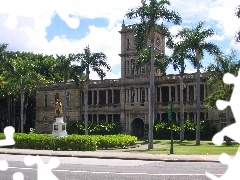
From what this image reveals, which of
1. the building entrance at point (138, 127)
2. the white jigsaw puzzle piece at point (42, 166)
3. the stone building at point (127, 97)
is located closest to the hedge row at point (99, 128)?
the building entrance at point (138, 127)

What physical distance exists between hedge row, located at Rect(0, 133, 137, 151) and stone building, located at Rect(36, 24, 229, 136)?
18.4 m

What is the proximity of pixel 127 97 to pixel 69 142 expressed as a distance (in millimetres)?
26449

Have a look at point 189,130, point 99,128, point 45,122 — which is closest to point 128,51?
point 99,128

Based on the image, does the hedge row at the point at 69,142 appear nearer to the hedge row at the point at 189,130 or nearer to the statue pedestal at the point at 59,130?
the statue pedestal at the point at 59,130

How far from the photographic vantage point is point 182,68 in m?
39.1

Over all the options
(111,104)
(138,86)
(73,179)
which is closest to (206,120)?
(138,86)

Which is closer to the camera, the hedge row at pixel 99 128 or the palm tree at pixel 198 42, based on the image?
the palm tree at pixel 198 42

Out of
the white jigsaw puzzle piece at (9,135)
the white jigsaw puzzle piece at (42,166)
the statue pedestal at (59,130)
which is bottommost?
the statue pedestal at (59,130)

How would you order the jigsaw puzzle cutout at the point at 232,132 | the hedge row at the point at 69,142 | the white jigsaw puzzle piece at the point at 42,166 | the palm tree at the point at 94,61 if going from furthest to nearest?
the palm tree at the point at 94,61 → the hedge row at the point at 69,142 → the white jigsaw puzzle piece at the point at 42,166 → the jigsaw puzzle cutout at the point at 232,132

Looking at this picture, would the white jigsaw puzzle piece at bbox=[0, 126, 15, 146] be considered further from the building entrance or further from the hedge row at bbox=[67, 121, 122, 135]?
the building entrance

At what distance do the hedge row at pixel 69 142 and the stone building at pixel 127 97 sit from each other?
1837 cm

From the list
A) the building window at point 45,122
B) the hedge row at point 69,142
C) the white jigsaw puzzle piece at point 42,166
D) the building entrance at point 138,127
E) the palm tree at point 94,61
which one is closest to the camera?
the white jigsaw puzzle piece at point 42,166

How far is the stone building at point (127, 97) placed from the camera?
5103 cm

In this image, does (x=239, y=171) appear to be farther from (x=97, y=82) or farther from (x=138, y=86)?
(x=97, y=82)
